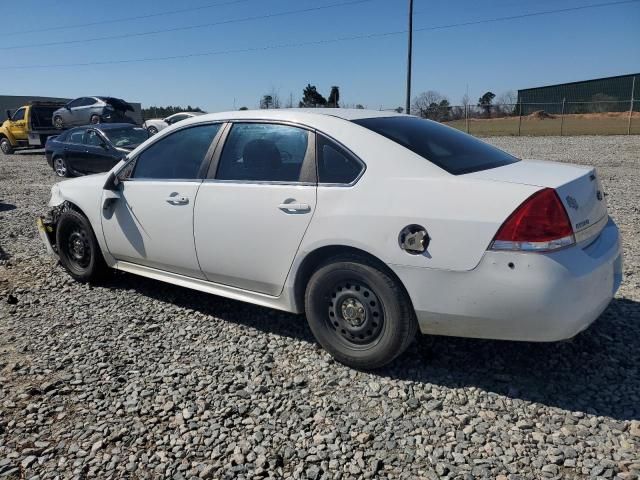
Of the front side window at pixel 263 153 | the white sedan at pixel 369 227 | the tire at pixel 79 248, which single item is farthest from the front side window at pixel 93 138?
the front side window at pixel 263 153

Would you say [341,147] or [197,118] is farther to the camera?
[197,118]

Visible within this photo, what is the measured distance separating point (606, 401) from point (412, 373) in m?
1.06

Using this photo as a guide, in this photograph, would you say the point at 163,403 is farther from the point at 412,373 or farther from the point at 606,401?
the point at 606,401

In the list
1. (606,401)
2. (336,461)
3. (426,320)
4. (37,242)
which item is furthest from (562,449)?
(37,242)

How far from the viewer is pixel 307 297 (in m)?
3.28

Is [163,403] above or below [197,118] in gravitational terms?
below

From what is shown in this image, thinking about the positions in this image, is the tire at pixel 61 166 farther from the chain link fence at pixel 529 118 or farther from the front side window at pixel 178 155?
the chain link fence at pixel 529 118

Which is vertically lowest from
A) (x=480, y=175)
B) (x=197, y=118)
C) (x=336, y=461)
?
(x=336, y=461)

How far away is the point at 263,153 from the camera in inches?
140

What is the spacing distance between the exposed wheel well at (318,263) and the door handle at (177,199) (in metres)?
1.12

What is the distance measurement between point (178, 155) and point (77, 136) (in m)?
10.7

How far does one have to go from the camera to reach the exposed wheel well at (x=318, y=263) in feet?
9.72

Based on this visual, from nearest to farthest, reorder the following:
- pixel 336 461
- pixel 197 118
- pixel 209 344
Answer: pixel 336 461, pixel 209 344, pixel 197 118

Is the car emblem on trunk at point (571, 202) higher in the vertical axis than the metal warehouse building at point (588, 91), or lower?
lower
